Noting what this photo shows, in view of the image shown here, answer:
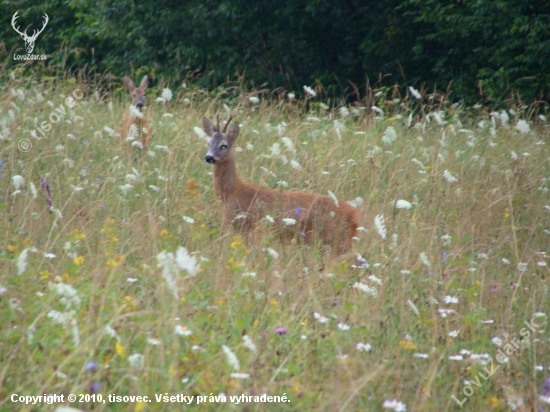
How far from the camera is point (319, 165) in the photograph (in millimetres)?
6578

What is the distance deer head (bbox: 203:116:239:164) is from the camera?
6.13 meters

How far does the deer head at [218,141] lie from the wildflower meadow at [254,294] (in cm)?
Answer: 29

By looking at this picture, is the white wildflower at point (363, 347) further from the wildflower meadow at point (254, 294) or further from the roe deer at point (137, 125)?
the roe deer at point (137, 125)

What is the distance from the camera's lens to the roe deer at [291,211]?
5.34 m

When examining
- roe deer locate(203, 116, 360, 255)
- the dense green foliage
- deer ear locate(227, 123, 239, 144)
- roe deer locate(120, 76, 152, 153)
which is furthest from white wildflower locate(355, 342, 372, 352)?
the dense green foliage

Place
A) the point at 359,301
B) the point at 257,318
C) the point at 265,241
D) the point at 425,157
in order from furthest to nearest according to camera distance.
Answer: the point at 425,157 < the point at 265,241 < the point at 359,301 < the point at 257,318

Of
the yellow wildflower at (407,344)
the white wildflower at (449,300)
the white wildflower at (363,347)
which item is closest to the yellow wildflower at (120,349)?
the white wildflower at (363,347)

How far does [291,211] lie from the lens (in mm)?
5398

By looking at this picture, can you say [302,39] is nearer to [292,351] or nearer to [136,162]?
[136,162]

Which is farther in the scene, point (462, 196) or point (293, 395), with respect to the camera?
point (462, 196)

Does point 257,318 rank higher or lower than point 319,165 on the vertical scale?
higher

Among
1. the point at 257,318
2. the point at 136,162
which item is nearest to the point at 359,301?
the point at 257,318

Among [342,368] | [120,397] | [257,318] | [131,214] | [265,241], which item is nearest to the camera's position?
[120,397]

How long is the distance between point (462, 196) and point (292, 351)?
360cm
